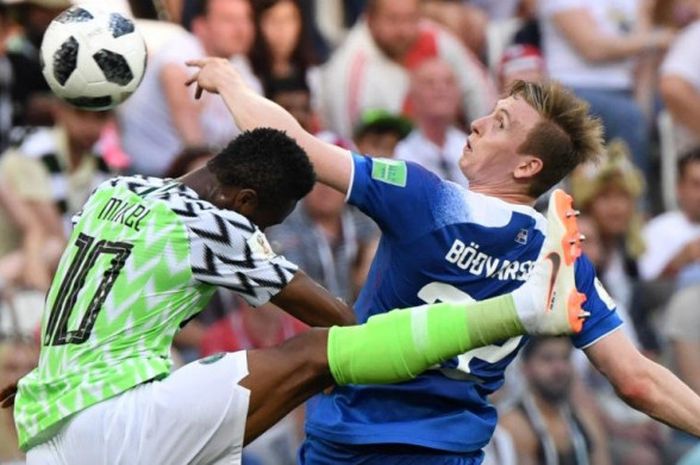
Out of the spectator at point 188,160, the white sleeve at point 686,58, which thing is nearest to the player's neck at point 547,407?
the spectator at point 188,160

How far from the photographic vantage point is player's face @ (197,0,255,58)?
38.2 feet

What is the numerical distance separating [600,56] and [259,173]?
21.3ft

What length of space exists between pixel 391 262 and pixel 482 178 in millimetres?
485

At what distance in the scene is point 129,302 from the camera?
21.1ft

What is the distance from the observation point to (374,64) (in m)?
12.1

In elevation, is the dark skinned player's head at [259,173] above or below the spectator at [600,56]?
above

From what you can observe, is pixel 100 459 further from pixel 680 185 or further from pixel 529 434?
pixel 680 185

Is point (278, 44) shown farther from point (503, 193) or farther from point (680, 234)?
point (503, 193)

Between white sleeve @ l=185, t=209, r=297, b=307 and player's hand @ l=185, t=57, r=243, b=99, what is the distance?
824mm

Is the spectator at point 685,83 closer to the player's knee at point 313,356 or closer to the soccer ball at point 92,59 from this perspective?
the soccer ball at point 92,59

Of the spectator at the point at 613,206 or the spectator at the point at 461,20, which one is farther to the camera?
the spectator at the point at 461,20

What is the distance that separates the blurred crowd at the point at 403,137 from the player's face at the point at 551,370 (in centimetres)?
1

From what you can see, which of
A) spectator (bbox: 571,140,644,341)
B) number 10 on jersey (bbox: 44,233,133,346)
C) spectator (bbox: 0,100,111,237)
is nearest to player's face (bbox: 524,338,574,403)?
spectator (bbox: 571,140,644,341)

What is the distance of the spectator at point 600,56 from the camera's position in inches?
494
